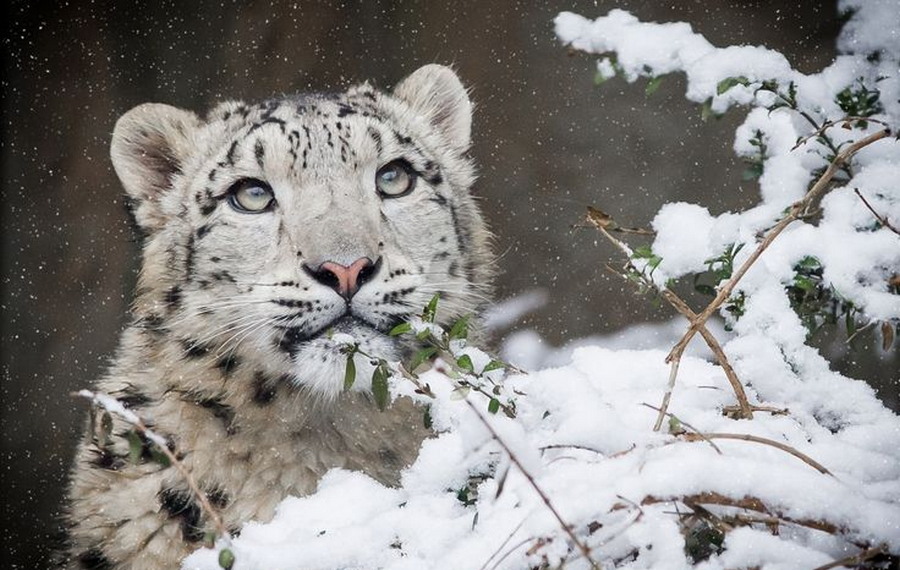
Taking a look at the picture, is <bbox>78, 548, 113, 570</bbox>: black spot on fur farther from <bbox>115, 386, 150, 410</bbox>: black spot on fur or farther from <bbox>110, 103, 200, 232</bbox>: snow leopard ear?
<bbox>110, 103, 200, 232</bbox>: snow leopard ear

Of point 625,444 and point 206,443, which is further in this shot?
point 206,443

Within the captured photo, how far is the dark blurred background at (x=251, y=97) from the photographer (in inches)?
85.7

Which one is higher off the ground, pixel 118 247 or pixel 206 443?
pixel 118 247

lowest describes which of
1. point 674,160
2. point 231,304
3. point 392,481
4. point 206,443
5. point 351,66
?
point 392,481

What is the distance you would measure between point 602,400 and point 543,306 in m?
1.04

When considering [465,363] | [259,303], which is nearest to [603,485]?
[465,363]

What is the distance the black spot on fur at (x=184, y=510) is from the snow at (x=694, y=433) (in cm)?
34

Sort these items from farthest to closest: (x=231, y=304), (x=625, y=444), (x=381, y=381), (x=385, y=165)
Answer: (x=385, y=165) < (x=231, y=304) < (x=381, y=381) < (x=625, y=444)

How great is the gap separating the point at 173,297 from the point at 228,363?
0.19 m

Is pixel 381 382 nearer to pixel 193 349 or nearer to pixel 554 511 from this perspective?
pixel 554 511

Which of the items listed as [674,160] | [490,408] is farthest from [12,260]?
[674,160]

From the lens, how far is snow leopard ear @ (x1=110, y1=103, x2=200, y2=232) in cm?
212

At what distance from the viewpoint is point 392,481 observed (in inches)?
75.9

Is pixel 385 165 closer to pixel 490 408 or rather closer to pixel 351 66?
pixel 351 66
